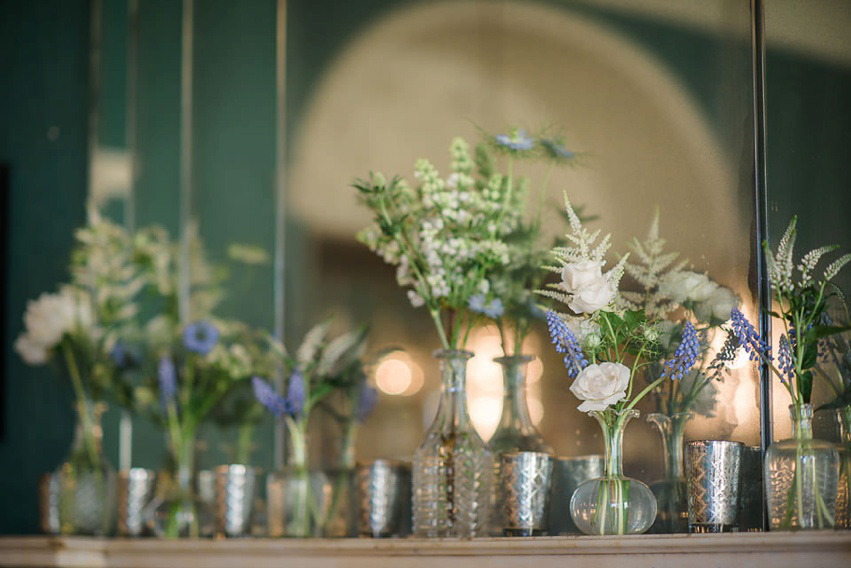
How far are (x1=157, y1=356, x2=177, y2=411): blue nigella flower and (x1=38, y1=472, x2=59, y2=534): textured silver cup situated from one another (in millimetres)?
297

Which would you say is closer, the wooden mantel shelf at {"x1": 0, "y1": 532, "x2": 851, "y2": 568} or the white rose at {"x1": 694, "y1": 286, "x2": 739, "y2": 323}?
the wooden mantel shelf at {"x1": 0, "y1": 532, "x2": 851, "y2": 568}

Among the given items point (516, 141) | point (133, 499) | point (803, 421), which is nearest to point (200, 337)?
point (133, 499)

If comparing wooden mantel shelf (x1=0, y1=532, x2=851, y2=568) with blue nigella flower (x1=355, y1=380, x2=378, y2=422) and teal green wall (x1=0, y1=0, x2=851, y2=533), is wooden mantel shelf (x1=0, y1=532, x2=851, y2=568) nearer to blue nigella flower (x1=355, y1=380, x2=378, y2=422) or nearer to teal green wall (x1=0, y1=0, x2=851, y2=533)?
blue nigella flower (x1=355, y1=380, x2=378, y2=422)

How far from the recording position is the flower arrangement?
230cm

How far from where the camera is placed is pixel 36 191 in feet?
9.53

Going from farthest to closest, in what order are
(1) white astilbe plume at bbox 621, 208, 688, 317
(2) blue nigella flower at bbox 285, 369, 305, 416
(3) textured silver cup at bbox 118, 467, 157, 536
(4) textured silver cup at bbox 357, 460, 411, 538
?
1. (3) textured silver cup at bbox 118, 467, 157, 536
2. (2) blue nigella flower at bbox 285, 369, 305, 416
3. (4) textured silver cup at bbox 357, 460, 411, 538
4. (1) white astilbe plume at bbox 621, 208, 688, 317

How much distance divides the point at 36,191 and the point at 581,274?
1.69m

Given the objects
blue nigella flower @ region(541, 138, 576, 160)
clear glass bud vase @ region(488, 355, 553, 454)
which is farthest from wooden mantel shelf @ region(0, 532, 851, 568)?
blue nigella flower @ region(541, 138, 576, 160)

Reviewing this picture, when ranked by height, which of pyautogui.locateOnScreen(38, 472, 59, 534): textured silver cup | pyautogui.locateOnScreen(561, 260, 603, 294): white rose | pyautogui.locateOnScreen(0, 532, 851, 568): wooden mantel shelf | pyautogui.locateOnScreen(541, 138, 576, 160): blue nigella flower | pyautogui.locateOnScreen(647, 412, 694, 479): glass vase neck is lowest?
pyautogui.locateOnScreen(0, 532, 851, 568): wooden mantel shelf

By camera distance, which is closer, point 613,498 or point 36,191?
point 613,498

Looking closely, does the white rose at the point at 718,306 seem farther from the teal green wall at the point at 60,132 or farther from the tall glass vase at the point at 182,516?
the tall glass vase at the point at 182,516

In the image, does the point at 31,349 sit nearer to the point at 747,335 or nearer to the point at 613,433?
the point at 613,433

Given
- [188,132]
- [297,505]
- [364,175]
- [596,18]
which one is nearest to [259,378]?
[297,505]

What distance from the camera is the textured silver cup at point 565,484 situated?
6.72 feet
